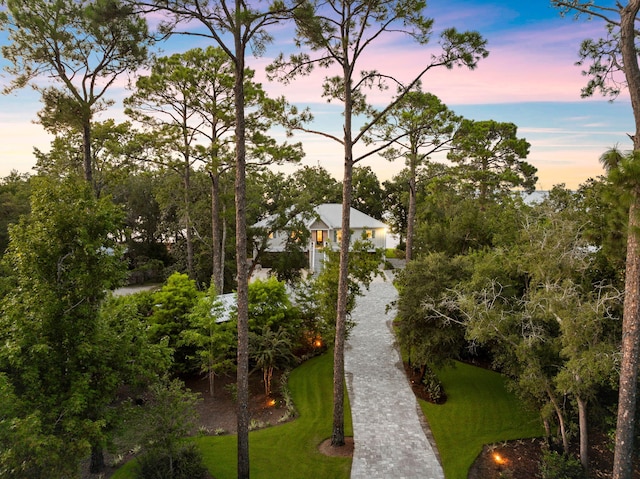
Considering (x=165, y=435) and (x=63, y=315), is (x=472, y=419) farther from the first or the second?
(x=63, y=315)

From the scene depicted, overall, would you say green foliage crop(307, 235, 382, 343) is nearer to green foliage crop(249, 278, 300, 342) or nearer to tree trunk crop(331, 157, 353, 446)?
green foliage crop(249, 278, 300, 342)

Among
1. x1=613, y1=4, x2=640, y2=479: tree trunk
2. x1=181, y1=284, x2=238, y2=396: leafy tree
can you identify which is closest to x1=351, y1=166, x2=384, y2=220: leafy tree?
x1=181, y1=284, x2=238, y2=396: leafy tree

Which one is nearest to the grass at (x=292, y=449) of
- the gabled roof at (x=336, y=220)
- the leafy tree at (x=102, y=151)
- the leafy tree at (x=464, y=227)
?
the leafy tree at (x=464, y=227)

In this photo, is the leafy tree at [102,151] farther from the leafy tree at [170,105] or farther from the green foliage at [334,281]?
the green foliage at [334,281]

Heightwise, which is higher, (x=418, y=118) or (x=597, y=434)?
(x=418, y=118)

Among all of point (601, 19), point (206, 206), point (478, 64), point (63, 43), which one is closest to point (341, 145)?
point (478, 64)

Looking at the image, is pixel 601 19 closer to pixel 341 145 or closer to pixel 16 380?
pixel 341 145

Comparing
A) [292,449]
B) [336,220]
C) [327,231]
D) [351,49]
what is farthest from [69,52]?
[336,220]
